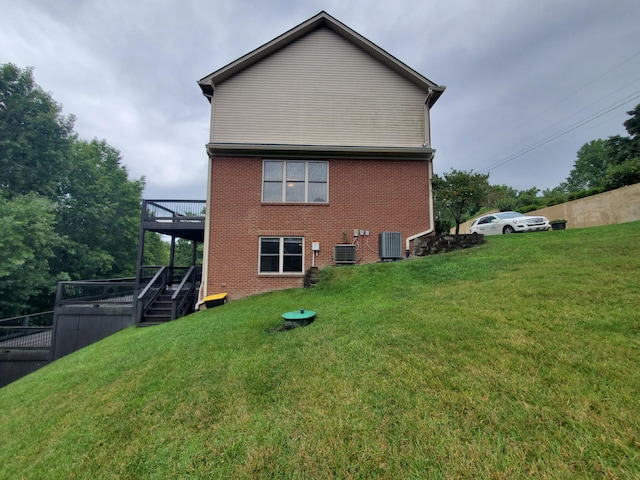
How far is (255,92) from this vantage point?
33.8 feet

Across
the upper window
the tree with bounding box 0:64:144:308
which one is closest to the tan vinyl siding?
the upper window

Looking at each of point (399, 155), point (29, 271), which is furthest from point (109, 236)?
point (399, 155)

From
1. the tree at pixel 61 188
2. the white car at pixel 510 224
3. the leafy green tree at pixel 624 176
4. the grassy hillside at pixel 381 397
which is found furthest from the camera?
the tree at pixel 61 188

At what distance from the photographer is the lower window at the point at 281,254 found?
9617mm

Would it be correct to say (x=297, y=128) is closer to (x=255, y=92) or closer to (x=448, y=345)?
(x=255, y=92)

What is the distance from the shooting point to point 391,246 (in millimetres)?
9422

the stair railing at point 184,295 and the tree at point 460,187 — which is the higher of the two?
the tree at point 460,187

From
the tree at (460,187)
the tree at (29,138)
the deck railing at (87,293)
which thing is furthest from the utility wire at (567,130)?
the tree at (29,138)

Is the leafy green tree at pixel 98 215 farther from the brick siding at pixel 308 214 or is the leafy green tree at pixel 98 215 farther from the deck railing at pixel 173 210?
the brick siding at pixel 308 214

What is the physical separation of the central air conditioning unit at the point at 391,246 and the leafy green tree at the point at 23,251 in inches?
789

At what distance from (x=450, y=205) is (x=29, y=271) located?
82.9ft

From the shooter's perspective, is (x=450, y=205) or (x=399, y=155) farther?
(x=450, y=205)

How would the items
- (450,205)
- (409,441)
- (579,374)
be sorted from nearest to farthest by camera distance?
(409,441) < (579,374) < (450,205)

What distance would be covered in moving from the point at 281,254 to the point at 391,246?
4021 millimetres
